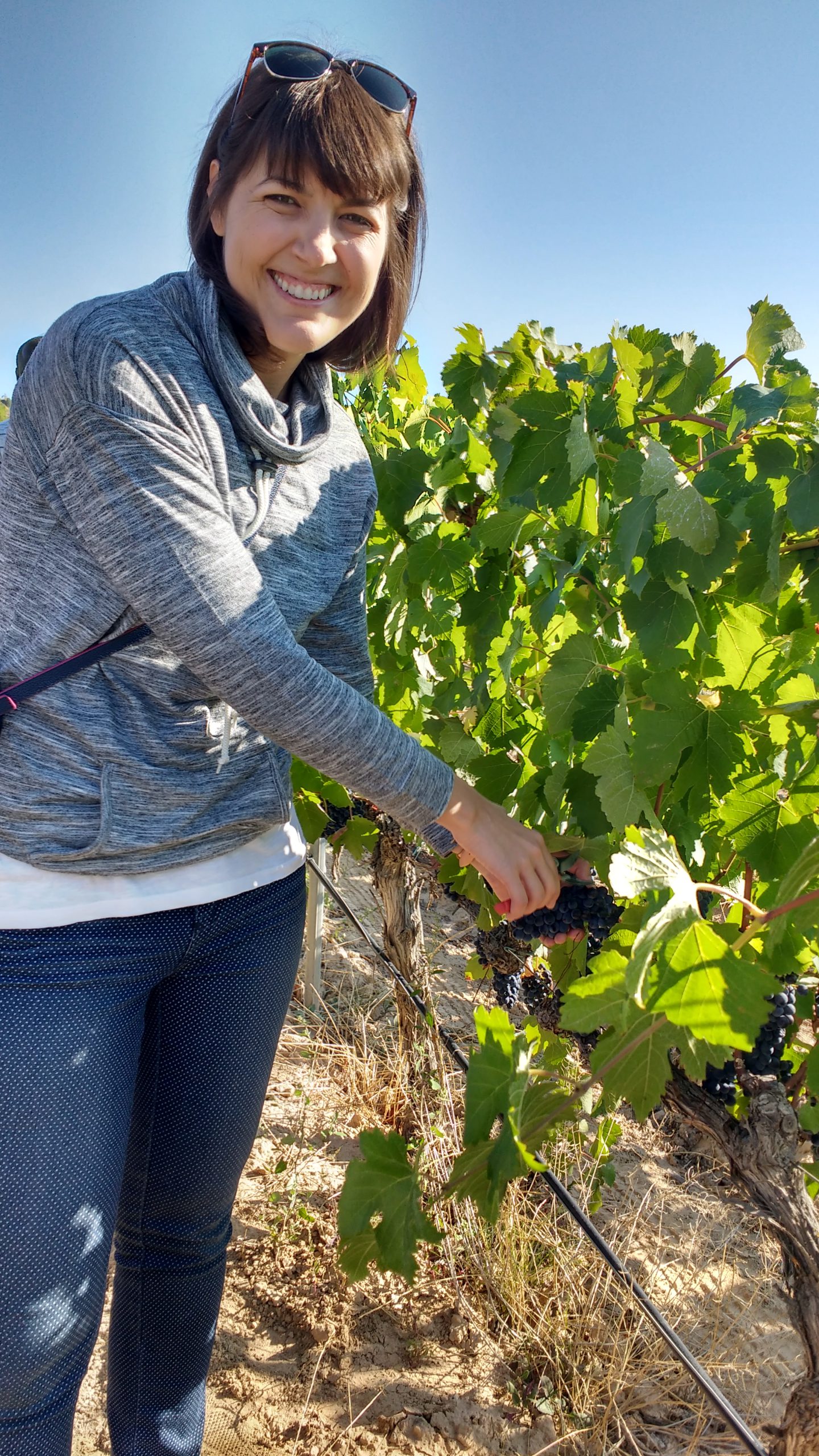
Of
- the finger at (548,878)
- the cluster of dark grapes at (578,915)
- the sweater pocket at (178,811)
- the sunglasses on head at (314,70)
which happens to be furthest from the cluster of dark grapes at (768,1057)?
the sunglasses on head at (314,70)

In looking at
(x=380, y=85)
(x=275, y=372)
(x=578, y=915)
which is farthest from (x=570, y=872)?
(x=380, y=85)

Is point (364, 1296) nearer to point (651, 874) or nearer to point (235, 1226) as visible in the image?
point (235, 1226)

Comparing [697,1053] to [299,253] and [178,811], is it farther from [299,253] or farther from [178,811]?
[299,253]

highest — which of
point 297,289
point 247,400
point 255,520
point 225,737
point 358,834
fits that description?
point 297,289

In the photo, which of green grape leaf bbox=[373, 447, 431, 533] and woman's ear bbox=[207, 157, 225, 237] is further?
green grape leaf bbox=[373, 447, 431, 533]

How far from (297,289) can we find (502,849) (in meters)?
0.77

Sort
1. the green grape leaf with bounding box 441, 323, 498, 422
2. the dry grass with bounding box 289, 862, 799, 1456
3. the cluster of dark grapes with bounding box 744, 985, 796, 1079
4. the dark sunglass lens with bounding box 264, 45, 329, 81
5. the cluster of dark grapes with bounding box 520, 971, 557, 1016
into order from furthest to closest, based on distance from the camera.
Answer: the dry grass with bounding box 289, 862, 799, 1456
the cluster of dark grapes with bounding box 520, 971, 557, 1016
the green grape leaf with bounding box 441, 323, 498, 422
the cluster of dark grapes with bounding box 744, 985, 796, 1079
the dark sunglass lens with bounding box 264, 45, 329, 81

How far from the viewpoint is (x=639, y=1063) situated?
3.22ft

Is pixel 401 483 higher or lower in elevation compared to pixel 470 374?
lower

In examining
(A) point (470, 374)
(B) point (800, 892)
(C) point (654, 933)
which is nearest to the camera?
(C) point (654, 933)

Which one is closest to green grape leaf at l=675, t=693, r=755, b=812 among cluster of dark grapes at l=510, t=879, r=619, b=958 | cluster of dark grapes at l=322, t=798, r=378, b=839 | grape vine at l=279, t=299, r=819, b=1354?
grape vine at l=279, t=299, r=819, b=1354

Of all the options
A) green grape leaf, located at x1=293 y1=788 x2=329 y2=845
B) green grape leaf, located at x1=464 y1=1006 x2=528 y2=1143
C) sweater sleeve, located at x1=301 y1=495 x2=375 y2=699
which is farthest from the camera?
green grape leaf, located at x1=293 y1=788 x2=329 y2=845

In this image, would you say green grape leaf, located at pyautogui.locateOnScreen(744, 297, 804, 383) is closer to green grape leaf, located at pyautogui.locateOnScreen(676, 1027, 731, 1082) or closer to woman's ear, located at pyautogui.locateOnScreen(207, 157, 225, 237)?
woman's ear, located at pyautogui.locateOnScreen(207, 157, 225, 237)

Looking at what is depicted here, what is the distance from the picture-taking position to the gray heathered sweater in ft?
3.58
